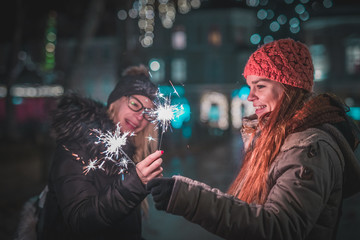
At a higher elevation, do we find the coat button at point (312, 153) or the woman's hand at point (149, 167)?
the coat button at point (312, 153)

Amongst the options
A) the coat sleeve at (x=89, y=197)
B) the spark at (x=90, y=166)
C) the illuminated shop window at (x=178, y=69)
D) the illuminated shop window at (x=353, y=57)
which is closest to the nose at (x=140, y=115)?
the spark at (x=90, y=166)

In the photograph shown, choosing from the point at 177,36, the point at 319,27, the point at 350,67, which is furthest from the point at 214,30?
the point at 350,67

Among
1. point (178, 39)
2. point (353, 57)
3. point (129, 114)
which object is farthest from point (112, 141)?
point (178, 39)

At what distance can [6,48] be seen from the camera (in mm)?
38156

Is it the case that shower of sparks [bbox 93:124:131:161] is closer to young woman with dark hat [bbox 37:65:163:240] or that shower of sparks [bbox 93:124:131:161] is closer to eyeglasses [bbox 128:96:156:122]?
young woman with dark hat [bbox 37:65:163:240]

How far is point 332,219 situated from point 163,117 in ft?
4.16

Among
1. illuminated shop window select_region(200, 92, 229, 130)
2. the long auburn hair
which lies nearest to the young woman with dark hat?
the long auburn hair

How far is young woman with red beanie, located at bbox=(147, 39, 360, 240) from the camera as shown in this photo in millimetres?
1466

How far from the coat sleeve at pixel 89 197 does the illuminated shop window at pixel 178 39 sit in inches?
1199

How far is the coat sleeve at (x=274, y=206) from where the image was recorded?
4.76ft

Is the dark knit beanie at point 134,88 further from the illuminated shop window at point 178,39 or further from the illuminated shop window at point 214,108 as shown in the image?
the illuminated shop window at point 178,39

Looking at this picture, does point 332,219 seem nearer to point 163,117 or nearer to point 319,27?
point 163,117

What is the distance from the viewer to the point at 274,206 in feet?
4.89

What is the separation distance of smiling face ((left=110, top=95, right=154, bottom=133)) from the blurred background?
0.92 ft
